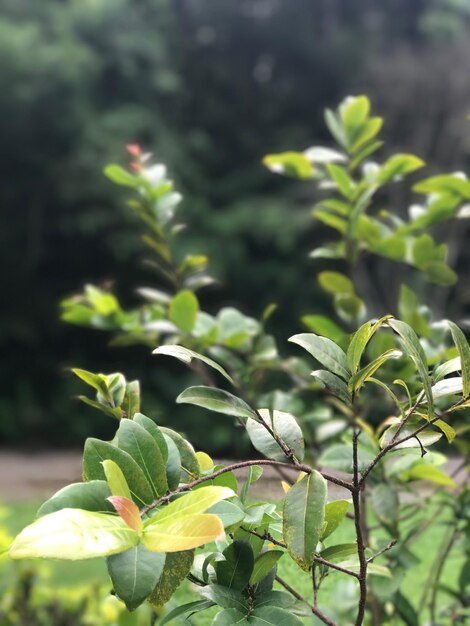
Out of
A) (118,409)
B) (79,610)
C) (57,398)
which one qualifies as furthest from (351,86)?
(118,409)

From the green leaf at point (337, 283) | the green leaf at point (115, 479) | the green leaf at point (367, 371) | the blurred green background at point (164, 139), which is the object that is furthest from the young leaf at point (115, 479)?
the blurred green background at point (164, 139)

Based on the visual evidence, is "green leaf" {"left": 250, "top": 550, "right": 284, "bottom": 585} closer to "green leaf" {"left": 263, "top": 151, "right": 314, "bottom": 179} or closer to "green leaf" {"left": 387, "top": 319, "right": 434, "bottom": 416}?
"green leaf" {"left": 387, "top": 319, "right": 434, "bottom": 416}

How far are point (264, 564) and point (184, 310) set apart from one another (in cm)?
36

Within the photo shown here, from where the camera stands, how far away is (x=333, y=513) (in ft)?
1.19

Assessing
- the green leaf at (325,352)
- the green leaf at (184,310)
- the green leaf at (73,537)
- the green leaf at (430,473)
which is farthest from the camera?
the green leaf at (184,310)

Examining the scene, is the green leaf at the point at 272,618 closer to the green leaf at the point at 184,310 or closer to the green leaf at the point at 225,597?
the green leaf at the point at 225,597

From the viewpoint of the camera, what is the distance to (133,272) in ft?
26.2

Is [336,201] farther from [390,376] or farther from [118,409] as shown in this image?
[118,409]

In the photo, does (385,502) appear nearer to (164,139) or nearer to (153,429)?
(153,429)

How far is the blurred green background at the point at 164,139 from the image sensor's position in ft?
24.3

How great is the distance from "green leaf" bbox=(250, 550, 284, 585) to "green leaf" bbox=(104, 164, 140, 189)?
45 cm

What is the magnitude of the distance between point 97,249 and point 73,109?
1491 millimetres

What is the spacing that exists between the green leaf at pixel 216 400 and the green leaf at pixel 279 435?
0.04 feet

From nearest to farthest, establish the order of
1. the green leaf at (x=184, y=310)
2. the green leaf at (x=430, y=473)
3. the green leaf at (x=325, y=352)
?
1. the green leaf at (x=325, y=352)
2. the green leaf at (x=430, y=473)
3. the green leaf at (x=184, y=310)
